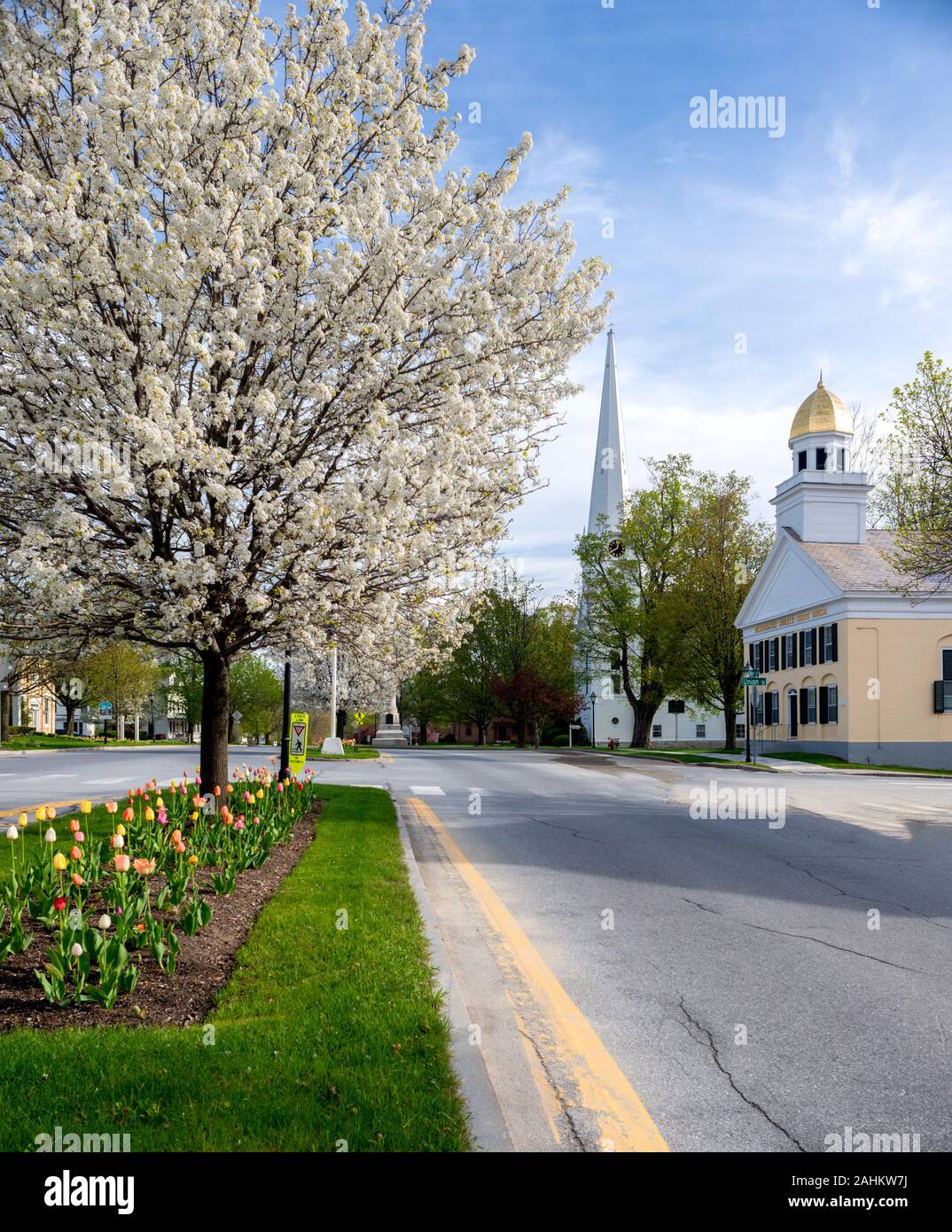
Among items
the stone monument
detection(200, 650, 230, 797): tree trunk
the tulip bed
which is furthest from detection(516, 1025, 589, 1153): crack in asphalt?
the stone monument

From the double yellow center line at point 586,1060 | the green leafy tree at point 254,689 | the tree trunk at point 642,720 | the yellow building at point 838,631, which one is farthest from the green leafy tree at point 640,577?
the double yellow center line at point 586,1060

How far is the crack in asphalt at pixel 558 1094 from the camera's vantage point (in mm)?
3744

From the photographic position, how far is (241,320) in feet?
27.5

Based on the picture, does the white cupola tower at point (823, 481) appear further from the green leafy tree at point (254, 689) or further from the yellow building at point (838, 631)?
the green leafy tree at point (254, 689)

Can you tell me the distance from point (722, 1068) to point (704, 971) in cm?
167

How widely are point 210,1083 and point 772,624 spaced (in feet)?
145

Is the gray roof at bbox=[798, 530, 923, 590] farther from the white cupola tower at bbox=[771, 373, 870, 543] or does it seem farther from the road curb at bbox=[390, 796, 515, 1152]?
the road curb at bbox=[390, 796, 515, 1152]

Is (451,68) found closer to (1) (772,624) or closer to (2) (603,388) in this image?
(1) (772,624)

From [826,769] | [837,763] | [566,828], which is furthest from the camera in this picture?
[837,763]

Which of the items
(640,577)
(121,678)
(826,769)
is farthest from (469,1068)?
(121,678)

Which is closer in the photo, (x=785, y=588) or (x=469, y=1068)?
(x=469, y=1068)

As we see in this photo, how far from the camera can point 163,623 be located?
891 centimetres

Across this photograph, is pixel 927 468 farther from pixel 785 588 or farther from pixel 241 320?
pixel 785 588

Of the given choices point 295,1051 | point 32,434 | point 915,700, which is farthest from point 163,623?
point 915,700
